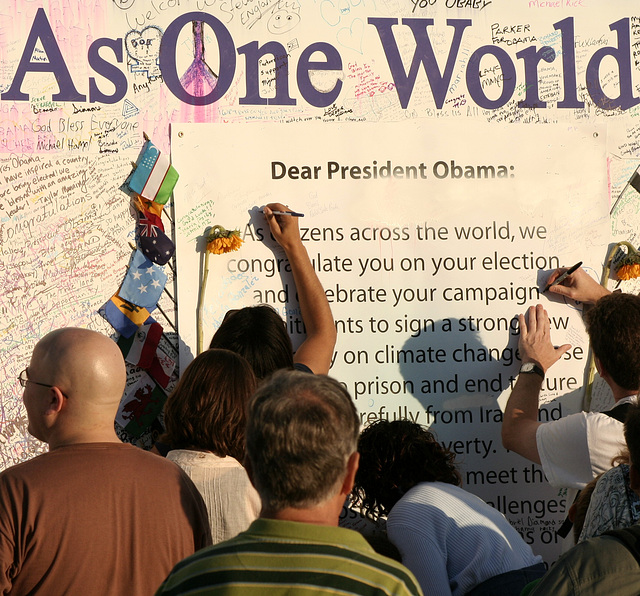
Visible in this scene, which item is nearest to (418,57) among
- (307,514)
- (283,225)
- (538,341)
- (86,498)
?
(283,225)

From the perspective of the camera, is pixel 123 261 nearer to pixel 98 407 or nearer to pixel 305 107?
pixel 305 107

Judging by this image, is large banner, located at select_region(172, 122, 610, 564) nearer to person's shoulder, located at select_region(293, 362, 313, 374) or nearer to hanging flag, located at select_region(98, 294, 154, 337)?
hanging flag, located at select_region(98, 294, 154, 337)

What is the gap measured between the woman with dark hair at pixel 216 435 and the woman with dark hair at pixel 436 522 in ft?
1.47

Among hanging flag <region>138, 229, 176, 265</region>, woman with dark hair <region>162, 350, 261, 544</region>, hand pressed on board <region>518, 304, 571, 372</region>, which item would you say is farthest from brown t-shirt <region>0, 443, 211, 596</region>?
hand pressed on board <region>518, 304, 571, 372</region>

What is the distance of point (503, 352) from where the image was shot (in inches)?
136

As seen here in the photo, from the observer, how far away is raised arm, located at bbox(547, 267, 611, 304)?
11.4 ft

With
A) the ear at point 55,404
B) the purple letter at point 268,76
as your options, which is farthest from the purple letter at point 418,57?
the ear at point 55,404

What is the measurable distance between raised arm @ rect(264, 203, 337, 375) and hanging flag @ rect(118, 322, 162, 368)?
566 millimetres

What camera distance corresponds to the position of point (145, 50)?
128 inches

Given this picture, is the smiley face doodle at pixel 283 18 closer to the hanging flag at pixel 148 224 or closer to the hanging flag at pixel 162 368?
the hanging flag at pixel 148 224

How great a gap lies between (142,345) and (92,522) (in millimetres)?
1367

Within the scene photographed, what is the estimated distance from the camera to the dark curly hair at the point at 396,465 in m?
2.57

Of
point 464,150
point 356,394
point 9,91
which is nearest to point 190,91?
point 9,91

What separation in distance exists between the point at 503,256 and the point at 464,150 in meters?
0.49
